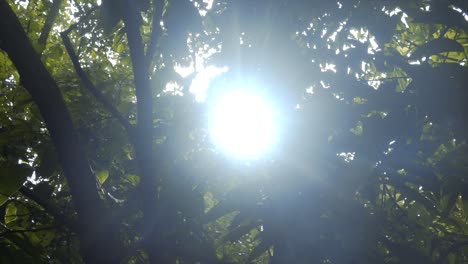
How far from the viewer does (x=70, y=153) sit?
2.52m

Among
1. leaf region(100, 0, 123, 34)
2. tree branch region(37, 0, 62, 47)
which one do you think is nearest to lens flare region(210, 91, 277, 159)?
leaf region(100, 0, 123, 34)

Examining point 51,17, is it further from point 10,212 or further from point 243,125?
point 243,125

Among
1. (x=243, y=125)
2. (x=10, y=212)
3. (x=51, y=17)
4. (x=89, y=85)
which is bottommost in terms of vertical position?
(x=10, y=212)

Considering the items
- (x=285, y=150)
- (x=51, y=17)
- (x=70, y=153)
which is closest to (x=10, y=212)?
(x=70, y=153)

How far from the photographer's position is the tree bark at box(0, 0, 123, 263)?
2.49 metres

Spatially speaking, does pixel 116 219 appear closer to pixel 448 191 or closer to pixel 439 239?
pixel 448 191

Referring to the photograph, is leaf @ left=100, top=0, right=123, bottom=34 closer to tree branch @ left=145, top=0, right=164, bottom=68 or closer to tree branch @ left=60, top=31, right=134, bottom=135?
tree branch @ left=145, top=0, right=164, bottom=68

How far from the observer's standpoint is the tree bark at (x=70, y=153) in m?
2.49

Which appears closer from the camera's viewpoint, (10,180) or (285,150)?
(10,180)

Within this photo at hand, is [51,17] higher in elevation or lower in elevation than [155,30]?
higher

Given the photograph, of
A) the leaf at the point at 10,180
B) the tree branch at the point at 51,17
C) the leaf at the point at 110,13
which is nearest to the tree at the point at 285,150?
the leaf at the point at 110,13

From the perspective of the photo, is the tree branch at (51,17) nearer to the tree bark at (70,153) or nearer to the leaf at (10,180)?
the tree bark at (70,153)

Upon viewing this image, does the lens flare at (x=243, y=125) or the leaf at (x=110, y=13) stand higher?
the leaf at (x=110, y=13)

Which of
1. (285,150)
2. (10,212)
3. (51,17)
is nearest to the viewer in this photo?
(285,150)
